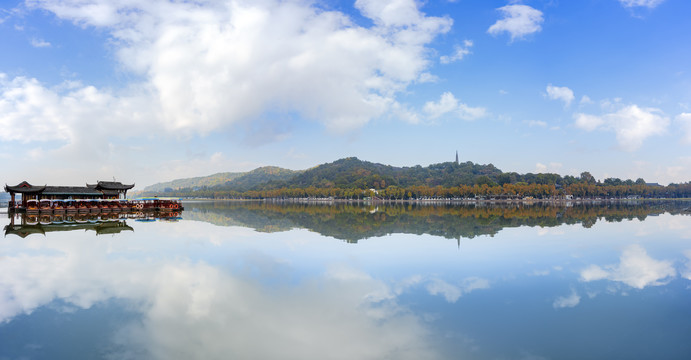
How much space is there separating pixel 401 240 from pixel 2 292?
15.8m

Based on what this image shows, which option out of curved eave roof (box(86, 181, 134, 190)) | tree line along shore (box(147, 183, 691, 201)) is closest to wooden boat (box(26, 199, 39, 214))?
curved eave roof (box(86, 181, 134, 190))

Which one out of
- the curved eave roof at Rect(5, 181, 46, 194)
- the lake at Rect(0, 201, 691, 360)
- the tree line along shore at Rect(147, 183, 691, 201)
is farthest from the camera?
the tree line along shore at Rect(147, 183, 691, 201)

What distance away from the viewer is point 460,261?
47.7 ft

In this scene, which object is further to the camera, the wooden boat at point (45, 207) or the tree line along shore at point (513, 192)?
the tree line along shore at point (513, 192)

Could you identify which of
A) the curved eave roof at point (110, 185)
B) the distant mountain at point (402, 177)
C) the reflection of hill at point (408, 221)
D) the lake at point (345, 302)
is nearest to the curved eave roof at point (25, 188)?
the curved eave roof at point (110, 185)

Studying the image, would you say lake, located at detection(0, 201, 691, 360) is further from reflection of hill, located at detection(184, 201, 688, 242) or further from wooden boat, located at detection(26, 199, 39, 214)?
wooden boat, located at detection(26, 199, 39, 214)

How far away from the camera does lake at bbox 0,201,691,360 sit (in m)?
6.93

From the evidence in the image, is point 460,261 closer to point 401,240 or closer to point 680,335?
point 401,240

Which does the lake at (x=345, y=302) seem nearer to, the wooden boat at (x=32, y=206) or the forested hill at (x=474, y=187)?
the wooden boat at (x=32, y=206)

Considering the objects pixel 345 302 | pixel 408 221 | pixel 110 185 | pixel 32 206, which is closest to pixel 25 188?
pixel 32 206

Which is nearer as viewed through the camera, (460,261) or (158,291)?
(158,291)

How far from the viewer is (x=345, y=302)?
941cm

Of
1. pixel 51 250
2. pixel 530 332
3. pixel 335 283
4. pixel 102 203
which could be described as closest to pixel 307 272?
pixel 335 283

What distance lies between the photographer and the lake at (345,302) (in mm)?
6926
